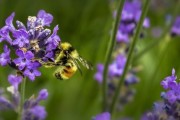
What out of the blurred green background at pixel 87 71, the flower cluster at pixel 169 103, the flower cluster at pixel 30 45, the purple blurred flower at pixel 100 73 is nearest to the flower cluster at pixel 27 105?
the flower cluster at pixel 30 45

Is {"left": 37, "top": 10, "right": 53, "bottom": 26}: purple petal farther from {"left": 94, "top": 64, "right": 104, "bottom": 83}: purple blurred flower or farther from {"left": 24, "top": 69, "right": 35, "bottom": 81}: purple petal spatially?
{"left": 94, "top": 64, "right": 104, "bottom": 83}: purple blurred flower

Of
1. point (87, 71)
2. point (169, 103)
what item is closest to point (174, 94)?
point (169, 103)

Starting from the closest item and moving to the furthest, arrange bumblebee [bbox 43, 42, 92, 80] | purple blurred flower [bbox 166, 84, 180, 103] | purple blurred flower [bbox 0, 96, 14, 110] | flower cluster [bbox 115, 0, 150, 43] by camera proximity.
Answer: purple blurred flower [bbox 166, 84, 180, 103]
bumblebee [bbox 43, 42, 92, 80]
purple blurred flower [bbox 0, 96, 14, 110]
flower cluster [bbox 115, 0, 150, 43]

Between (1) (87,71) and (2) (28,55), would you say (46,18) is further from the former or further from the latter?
(1) (87,71)

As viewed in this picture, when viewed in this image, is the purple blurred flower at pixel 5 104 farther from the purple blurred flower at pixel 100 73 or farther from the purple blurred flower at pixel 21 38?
the purple blurred flower at pixel 100 73

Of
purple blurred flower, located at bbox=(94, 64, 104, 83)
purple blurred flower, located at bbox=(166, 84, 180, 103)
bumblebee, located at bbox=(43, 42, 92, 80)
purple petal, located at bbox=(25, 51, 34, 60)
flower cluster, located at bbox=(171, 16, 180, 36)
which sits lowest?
purple blurred flower, located at bbox=(166, 84, 180, 103)

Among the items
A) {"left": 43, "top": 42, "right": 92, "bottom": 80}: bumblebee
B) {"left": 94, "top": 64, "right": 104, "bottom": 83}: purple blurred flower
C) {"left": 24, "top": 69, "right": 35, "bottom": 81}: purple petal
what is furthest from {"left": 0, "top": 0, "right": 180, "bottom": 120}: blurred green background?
{"left": 24, "top": 69, "right": 35, "bottom": 81}: purple petal
